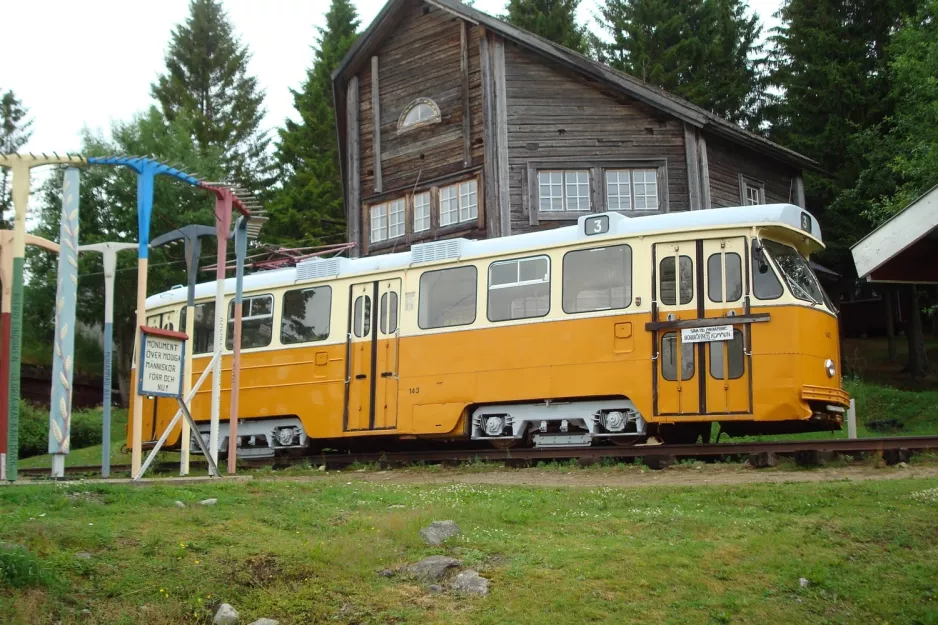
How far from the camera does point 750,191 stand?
29.4m

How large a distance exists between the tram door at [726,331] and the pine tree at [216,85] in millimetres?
40007

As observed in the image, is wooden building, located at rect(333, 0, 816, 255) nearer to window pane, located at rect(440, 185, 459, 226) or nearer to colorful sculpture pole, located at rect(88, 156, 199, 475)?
window pane, located at rect(440, 185, 459, 226)

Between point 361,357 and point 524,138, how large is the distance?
461 inches

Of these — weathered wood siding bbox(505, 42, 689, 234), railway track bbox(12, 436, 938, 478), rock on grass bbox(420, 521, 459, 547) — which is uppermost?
weathered wood siding bbox(505, 42, 689, 234)

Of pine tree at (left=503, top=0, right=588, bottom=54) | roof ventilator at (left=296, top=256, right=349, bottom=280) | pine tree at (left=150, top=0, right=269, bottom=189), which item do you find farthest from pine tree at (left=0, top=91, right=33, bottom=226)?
roof ventilator at (left=296, top=256, right=349, bottom=280)

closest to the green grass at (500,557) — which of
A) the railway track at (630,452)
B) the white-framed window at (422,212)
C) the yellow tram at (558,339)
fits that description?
the railway track at (630,452)

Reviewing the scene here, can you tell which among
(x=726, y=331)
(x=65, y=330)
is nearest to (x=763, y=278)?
(x=726, y=331)

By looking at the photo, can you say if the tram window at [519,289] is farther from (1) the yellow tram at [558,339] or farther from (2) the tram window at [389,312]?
(2) the tram window at [389,312]

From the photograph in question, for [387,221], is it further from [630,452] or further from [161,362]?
[161,362]

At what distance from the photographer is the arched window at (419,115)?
28.3 meters

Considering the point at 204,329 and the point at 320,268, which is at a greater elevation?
the point at 320,268

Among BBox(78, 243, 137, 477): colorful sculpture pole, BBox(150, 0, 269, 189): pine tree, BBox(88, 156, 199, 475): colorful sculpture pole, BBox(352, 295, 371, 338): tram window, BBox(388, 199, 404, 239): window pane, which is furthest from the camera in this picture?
BBox(150, 0, 269, 189): pine tree

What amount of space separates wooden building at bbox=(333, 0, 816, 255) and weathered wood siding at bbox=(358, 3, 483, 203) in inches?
1.5

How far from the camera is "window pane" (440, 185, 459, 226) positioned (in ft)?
90.9
